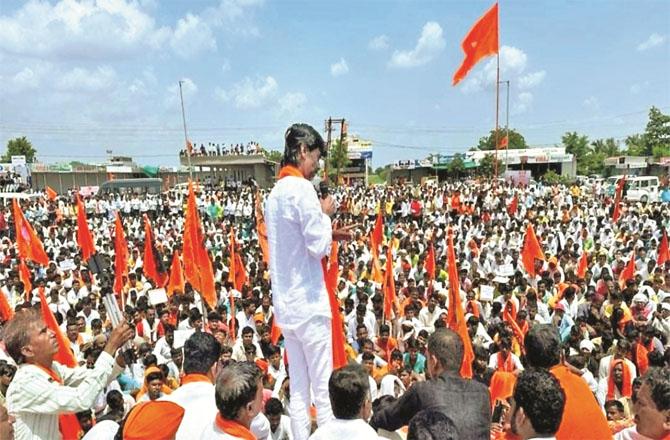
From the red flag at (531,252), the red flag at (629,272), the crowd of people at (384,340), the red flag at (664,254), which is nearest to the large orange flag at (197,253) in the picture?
the crowd of people at (384,340)

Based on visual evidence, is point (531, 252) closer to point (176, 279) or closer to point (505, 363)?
point (505, 363)

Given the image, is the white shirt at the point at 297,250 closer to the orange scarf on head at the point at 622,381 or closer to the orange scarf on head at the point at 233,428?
the orange scarf on head at the point at 233,428

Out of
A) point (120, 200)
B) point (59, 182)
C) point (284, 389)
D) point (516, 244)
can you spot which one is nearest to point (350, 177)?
point (59, 182)

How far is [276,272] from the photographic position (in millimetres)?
2555

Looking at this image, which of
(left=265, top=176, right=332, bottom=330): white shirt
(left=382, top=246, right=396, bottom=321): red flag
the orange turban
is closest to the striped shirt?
the orange turban

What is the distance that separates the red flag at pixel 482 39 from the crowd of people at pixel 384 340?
3167 millimetres

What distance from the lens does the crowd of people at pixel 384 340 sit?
209 cm

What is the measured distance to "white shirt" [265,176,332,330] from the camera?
2.47 metres

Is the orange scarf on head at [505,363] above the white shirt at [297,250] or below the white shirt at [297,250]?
below

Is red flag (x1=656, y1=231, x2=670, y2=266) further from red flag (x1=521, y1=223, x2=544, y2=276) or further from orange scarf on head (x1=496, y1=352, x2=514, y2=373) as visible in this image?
orange scarf on head (x1=496, y1=352, x2=514, y2=373)

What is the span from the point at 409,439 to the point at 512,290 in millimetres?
6987

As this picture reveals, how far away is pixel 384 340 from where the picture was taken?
6.50 metres

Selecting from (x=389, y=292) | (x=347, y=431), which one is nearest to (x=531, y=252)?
(x=389, y=292)

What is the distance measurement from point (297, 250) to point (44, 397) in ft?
3.92
